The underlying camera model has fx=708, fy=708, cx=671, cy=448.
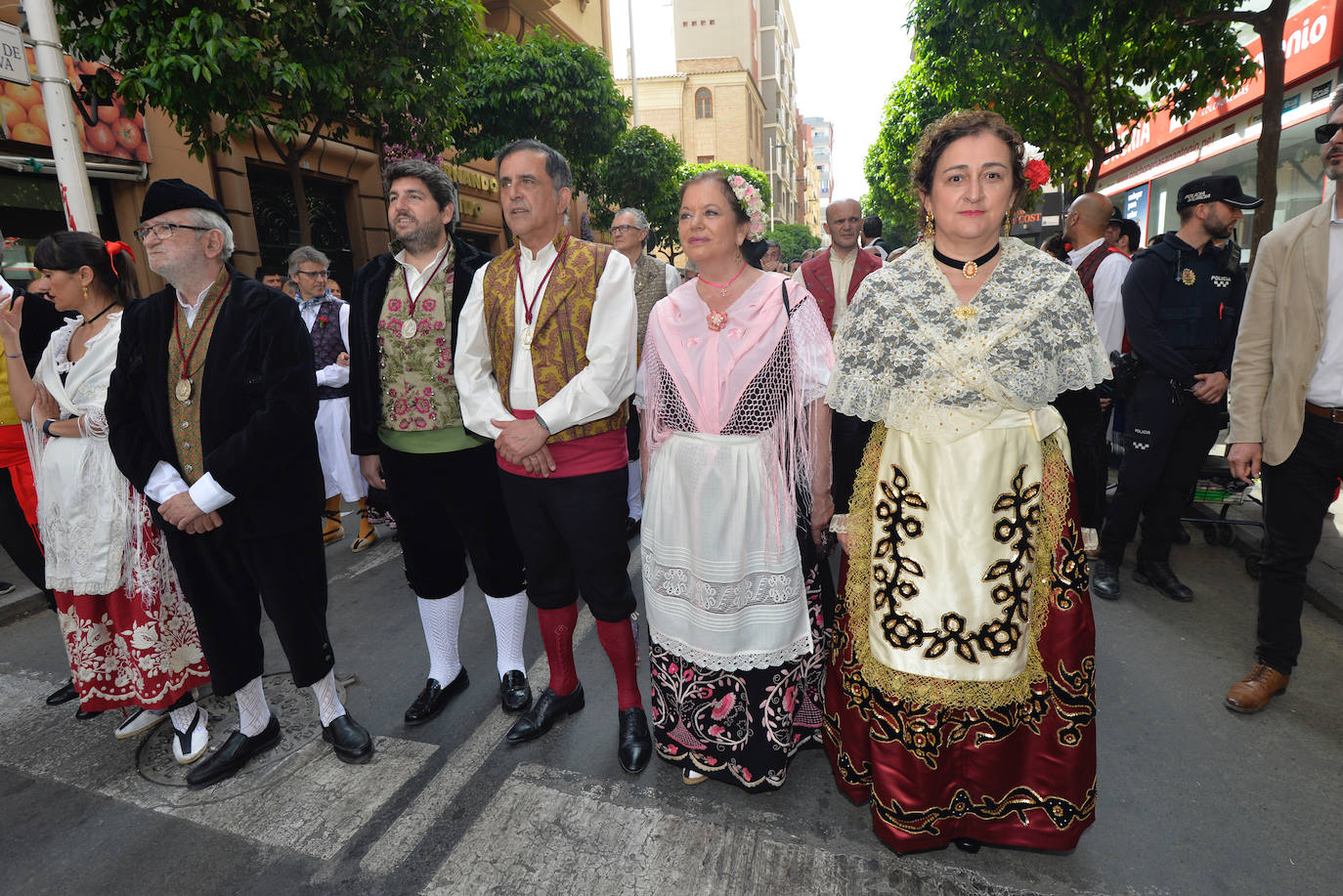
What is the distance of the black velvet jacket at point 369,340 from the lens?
2.98 m

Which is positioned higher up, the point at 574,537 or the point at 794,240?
the point at 794,240

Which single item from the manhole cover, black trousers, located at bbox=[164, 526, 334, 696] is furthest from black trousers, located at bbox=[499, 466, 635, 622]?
the manhole cover

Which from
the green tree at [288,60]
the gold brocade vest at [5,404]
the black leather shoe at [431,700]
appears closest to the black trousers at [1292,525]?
the black leather shoe at [431,700]

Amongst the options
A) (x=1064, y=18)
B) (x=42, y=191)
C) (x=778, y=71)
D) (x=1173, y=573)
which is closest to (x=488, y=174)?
(x=42, y=191)

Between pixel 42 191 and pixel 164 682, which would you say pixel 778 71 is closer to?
pixel 42 191

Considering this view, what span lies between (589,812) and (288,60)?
715 centimetres

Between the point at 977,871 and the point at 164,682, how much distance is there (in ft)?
10.5

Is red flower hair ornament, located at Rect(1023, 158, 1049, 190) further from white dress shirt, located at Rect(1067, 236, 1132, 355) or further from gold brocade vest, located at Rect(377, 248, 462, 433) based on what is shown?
white dress shirt, located at Rect(1067, 236, 1132, 355)

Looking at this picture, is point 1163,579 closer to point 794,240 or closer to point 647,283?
point 647,283

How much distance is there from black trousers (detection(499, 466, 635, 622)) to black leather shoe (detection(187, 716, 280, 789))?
1.35 metres

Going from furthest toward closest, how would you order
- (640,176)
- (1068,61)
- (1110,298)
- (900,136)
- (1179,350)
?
1. (900,136)
2. (640,176)
3. (1068,61)
4. (1110,298)
5. (1179,350)

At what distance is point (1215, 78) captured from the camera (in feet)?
25.3

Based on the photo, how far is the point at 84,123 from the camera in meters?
8.31

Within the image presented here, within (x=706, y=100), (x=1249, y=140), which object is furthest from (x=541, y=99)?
(x=706, y=100)
